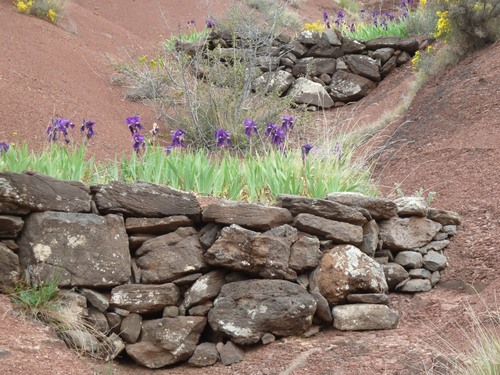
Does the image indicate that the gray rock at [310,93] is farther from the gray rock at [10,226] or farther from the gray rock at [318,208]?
the gray rock at [10,226]

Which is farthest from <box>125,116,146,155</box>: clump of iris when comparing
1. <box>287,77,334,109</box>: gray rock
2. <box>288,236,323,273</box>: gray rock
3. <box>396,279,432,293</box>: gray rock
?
<box>287,77,334,109</box>: gray rock

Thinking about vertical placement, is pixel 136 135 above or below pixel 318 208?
above

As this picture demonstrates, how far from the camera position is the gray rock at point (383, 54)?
12.5 meters

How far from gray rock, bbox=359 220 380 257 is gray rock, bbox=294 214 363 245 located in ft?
0.37

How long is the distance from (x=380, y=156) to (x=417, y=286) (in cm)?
248

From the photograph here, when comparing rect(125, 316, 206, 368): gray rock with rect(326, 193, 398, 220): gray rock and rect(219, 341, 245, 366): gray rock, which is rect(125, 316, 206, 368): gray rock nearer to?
rect(219, 341, 245, 366): gray rock

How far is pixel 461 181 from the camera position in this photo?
648 cm

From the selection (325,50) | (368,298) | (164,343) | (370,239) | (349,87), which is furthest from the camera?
(325,50)

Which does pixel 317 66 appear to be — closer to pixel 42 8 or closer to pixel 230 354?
pixel 42 8

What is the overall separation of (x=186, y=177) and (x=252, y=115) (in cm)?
430

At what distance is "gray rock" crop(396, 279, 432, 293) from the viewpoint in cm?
534

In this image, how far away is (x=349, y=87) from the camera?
487 inches

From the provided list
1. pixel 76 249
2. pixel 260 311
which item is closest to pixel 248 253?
pixel 260 311

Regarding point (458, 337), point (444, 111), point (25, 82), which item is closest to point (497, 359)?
point (458, 337)
